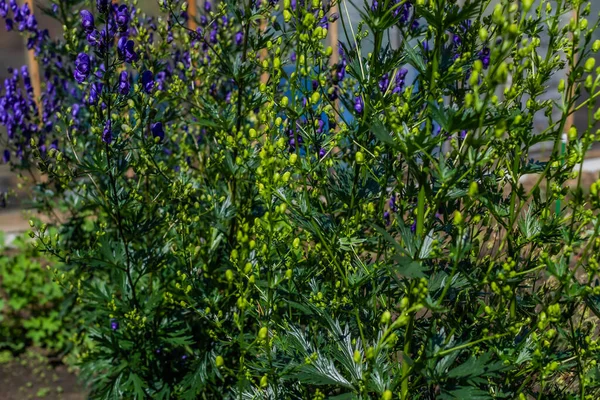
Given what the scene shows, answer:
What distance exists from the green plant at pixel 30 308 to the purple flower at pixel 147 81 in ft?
8.94

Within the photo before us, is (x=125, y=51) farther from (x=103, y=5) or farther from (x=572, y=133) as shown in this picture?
(x=572, y=133)

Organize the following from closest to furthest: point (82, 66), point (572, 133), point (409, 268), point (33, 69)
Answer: point (409, 268)
point (572, 133)
point (82, 66)
point (33, 69)

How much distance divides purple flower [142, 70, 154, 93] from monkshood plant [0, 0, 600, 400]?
0.04 ft

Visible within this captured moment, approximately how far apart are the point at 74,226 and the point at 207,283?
1.41m

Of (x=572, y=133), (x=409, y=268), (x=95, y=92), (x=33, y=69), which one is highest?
(x=33, y=69)

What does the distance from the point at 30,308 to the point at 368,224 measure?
4.03 m

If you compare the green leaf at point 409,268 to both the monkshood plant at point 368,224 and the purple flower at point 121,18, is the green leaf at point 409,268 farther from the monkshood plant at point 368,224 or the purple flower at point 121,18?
the purple flower at point 121,18

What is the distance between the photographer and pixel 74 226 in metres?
4.23

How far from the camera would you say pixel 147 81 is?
116 inches

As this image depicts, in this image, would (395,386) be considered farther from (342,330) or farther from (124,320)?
(124,320)

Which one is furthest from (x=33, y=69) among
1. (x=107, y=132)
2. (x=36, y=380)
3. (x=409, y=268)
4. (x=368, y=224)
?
(x=409, y=268)

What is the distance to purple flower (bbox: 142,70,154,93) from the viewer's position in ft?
9.55

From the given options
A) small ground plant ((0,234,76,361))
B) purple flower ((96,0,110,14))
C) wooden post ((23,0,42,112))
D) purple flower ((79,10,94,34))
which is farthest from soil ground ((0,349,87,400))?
purple flower ((96,0,110,14))

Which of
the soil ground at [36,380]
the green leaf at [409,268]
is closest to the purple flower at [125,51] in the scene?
the green leaf at [409,268]
